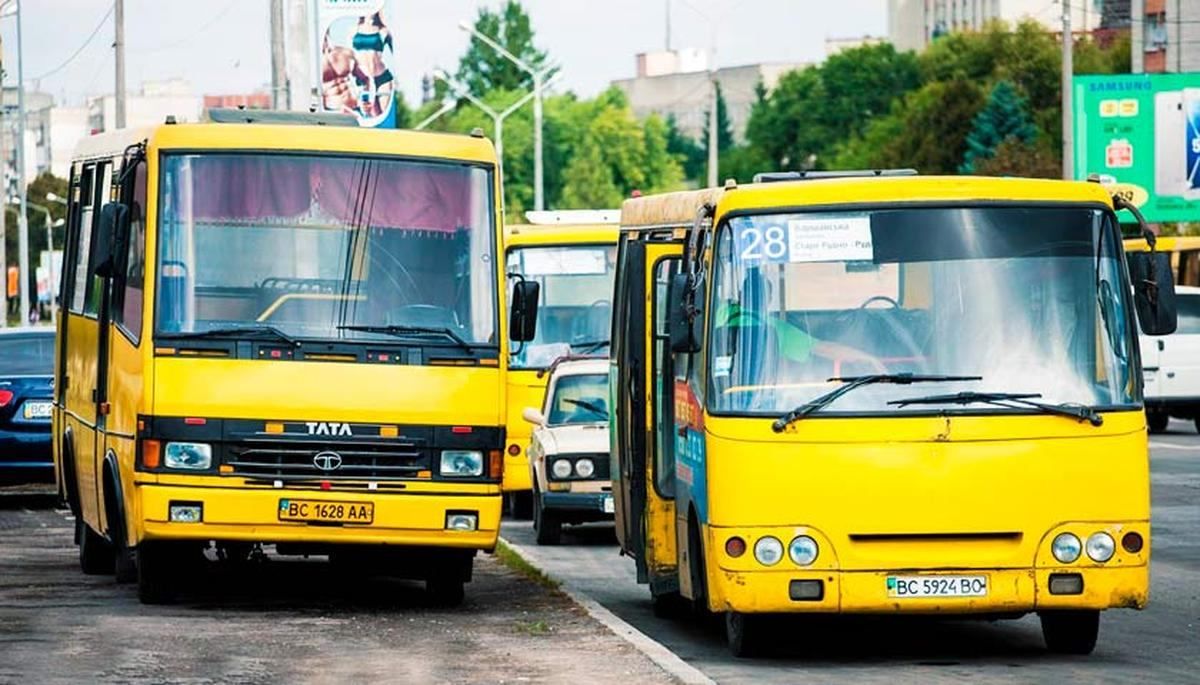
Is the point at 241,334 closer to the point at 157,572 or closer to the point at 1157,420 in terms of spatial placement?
the point at 157,572


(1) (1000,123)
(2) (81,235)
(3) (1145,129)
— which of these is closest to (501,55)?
(1) (1000,123)

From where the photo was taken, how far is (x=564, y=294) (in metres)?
29.0

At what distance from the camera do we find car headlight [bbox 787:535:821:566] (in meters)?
13.2

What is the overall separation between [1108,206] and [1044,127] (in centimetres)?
11094

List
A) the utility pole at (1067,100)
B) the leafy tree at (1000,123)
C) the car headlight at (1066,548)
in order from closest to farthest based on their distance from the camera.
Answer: the car headlight at (1066,548) → the utility pole at (1067,100) → the leafy tree at (1000,123)

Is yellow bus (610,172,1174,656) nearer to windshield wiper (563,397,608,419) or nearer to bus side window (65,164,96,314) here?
bus side window (65,164,96,314)

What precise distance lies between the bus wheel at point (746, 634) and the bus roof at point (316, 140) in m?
3.93

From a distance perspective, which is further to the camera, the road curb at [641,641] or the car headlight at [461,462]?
the car headlight at [461,462]

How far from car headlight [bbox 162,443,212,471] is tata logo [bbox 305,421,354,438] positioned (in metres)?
0.57

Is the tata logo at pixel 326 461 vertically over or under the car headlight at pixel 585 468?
over

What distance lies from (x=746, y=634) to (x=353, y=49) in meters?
23.3

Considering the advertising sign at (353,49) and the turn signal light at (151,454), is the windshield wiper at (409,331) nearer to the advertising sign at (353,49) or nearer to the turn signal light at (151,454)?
the turn signal light at (151,454)

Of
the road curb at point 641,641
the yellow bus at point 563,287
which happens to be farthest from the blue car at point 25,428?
the road curb at point 641,641

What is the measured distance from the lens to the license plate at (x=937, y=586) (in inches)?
518
